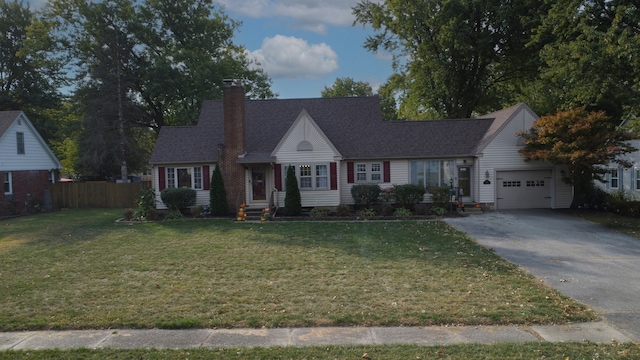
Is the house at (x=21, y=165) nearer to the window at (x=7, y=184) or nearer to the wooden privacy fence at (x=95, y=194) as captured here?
the window at (x=7, y=184)

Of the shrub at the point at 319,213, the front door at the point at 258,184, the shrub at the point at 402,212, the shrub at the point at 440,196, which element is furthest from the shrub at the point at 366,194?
the front door at the point at 258,184

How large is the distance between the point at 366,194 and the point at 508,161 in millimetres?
7127

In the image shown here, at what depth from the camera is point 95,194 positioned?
27.3 metres

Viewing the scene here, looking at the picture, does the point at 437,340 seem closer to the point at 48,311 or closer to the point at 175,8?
the point at 48,311

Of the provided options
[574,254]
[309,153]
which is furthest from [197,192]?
[574,254]

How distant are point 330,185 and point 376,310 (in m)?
13.8

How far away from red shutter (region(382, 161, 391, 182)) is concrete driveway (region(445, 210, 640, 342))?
14.5 ft

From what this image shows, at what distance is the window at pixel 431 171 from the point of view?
69.8 feet

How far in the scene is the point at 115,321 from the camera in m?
6.66

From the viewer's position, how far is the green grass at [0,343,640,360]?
207 inches

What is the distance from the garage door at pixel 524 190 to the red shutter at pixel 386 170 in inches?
209

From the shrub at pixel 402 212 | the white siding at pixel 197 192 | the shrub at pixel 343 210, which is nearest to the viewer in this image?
the shrub at pixel 402 212

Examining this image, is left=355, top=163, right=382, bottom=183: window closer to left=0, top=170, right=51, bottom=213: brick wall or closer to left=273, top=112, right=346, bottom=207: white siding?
left=273, top=112, right=346, bottom=207: white siding

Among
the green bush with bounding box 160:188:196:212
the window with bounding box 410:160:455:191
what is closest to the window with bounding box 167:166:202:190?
the green bush with bounding box 160:188:196:212
